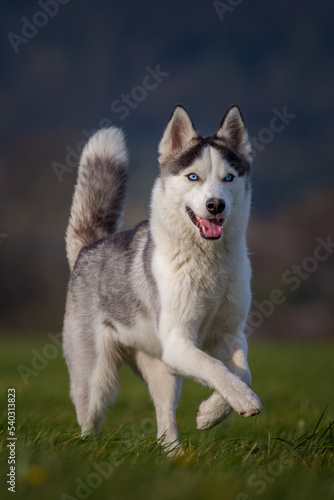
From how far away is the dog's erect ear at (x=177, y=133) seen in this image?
12.9 feet

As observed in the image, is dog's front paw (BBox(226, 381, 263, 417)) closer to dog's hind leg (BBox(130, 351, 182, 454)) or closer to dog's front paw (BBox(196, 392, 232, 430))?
dog's front paw (BBox(196, 392, 232, 430))

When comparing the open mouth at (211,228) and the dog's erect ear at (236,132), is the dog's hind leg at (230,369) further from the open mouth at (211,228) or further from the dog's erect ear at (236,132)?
the dog's erect ear at (236,132)

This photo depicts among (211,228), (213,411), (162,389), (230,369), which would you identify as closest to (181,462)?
(213,411)

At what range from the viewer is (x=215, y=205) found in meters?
3.45

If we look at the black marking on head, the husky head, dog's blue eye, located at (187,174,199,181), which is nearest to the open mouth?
the husky head

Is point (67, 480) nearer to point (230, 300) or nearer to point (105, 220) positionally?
point (230, 300)

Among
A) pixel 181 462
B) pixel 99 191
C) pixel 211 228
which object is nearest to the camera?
pixel 181 462

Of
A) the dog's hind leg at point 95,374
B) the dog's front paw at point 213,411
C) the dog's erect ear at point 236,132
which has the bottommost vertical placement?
the dog's hind leg at point 95,374

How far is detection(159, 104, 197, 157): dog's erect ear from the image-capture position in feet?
12.9

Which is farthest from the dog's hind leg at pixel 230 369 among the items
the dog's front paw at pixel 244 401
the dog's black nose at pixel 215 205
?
the dog's black nose at pixel 215 205

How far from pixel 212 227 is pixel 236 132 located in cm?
80

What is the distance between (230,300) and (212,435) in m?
0.90

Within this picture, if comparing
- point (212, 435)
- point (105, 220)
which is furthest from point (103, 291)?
point (212, 435)

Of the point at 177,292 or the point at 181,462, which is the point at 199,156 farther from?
the point at 181,462
